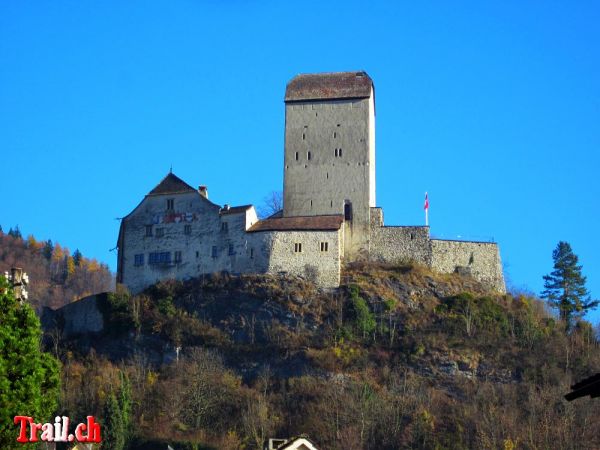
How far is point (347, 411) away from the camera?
218 ft

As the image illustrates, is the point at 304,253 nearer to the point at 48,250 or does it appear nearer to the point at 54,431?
the point at 54,431

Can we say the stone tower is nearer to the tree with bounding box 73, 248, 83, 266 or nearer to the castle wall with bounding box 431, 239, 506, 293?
the castle wall with bounding box 431, 239, 506, 293

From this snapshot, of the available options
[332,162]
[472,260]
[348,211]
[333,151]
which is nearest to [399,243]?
[348,211]

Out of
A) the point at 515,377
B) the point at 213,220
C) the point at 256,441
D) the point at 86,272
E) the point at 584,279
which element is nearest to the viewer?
the point at 256,441

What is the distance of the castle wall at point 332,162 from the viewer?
7944 centimetres

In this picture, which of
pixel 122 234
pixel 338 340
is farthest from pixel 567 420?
pixel 122 234

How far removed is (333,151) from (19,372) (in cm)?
5063

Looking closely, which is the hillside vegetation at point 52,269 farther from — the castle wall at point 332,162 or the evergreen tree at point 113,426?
the evergreen tree at point 113,426

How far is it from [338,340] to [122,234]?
628 inches

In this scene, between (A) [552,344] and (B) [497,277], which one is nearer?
(A) [552,344]

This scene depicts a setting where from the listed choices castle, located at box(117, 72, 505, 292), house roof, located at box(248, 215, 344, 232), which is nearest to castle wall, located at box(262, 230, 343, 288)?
castle, located at box(117, 72, 505, 292)

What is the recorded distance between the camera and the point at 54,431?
96.9 ft

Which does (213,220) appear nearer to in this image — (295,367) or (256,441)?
(295,367)

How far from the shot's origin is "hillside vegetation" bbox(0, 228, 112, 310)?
469ft
